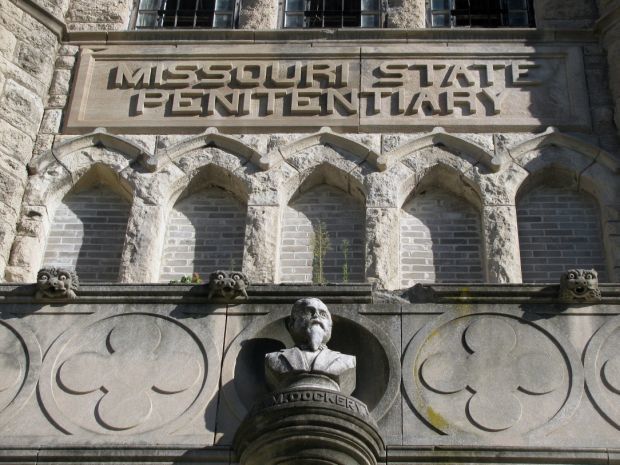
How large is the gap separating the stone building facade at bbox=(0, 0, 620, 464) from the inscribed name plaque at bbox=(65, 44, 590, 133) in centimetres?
2

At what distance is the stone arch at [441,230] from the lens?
11.4 metres

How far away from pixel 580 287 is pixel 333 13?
5156 mm

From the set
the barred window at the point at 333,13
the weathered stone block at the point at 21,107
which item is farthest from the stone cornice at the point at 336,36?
the weathered stone block at the point at 21,107

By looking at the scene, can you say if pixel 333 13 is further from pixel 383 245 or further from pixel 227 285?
pixel 227 285

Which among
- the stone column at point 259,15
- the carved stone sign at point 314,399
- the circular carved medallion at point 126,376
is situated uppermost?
the stone column at point 259,15

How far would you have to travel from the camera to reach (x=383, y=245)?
1136 cm

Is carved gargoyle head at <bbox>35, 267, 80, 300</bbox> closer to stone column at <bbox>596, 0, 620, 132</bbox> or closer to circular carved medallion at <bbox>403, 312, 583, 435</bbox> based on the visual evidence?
circular carved medallion at <bbox>403, 312, 583, 435</bbox>

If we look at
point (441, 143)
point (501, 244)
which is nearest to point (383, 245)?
point (501, 244)

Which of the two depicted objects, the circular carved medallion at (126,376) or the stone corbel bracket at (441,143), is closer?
the circular carved medallion at (126,376)

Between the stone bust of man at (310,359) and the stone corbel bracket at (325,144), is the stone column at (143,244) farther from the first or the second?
the stone bust of man at (310,359)

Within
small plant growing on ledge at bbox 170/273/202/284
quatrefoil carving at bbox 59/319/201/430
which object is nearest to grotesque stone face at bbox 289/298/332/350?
quatrefoil carving at bbox 59/319/201/430

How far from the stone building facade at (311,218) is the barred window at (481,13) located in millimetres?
57

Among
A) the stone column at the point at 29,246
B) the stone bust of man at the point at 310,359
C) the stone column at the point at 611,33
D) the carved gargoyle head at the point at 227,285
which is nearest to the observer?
the stone bust of man at the point at 310,359

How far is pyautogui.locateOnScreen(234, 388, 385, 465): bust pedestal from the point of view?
8.62 m
